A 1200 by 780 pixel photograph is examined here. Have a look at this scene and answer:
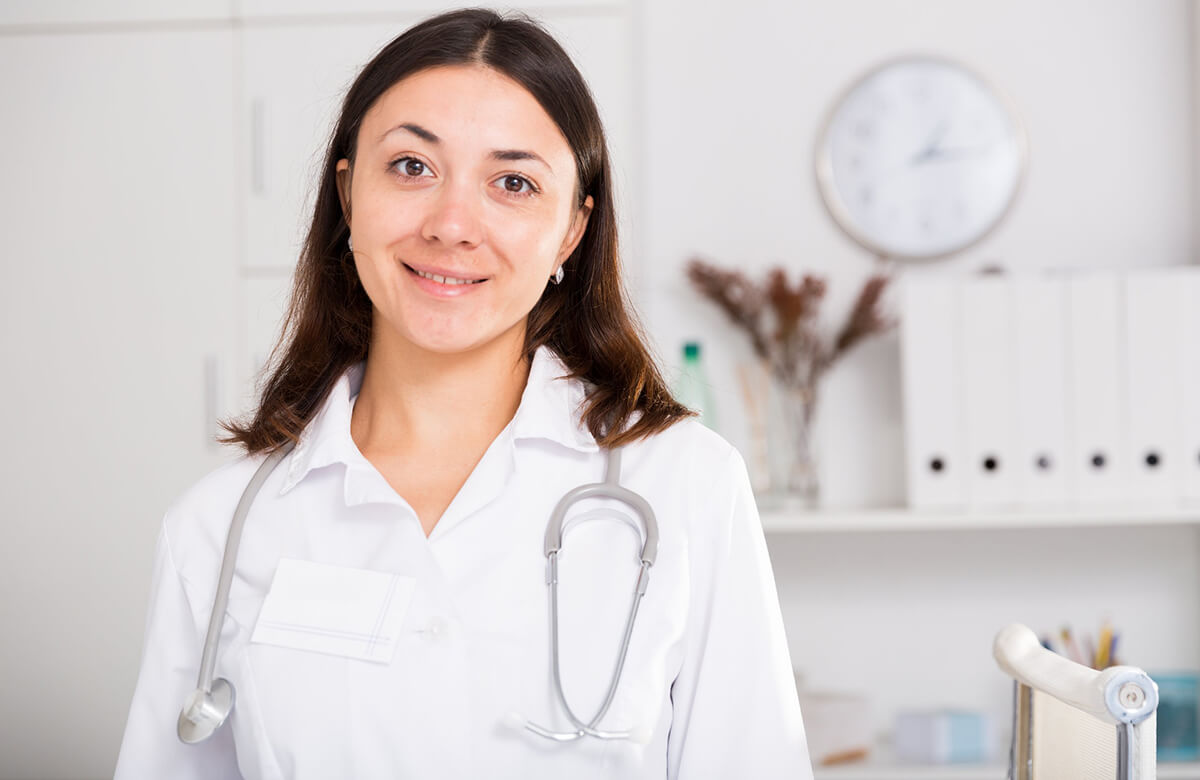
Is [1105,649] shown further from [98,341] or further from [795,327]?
[98,341]

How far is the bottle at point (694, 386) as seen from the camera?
2021 mm

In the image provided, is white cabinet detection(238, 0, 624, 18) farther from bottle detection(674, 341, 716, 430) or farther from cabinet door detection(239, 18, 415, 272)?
bottle detection(674, 341, 716, 430)

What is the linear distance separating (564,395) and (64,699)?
1.53 meters

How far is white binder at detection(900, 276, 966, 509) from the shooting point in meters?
1.93

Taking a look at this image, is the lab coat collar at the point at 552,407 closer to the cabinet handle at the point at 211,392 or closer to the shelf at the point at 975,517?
A: the shelf at the point at 975,517

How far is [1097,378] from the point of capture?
191cm

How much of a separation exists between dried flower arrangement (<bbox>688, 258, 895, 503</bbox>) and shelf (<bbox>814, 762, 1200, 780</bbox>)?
50 centimetres

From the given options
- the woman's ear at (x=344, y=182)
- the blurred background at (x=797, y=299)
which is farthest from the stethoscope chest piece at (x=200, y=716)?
the blurred background at (x=797, y=299)

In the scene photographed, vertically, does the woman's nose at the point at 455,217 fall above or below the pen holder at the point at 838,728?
above

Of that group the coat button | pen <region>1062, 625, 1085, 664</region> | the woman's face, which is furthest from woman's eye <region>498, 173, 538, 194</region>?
pen <region>1062, 625, 1085, 664</region>

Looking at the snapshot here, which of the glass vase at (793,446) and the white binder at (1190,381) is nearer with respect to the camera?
the white binder at (1190,381)

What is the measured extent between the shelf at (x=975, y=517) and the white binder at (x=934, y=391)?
4 centimetres

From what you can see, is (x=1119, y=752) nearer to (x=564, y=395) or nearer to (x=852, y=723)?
(x=564, y=395)

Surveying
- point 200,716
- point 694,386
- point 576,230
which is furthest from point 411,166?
point 694,386
